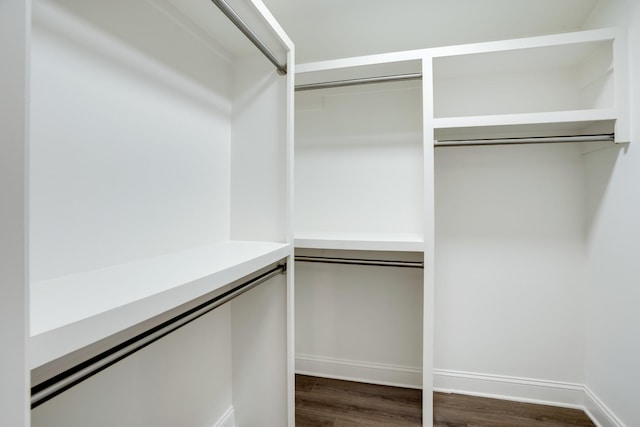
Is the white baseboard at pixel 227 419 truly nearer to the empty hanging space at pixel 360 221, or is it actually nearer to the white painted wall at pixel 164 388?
the white painted wall at pixel 164 388

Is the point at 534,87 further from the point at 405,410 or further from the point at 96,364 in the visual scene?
the point at 96,364

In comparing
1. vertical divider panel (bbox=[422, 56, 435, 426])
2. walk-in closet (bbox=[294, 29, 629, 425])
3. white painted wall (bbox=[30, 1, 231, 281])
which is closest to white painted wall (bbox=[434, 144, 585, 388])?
walk-in closet (bbox=[294, 29, 629, 425])

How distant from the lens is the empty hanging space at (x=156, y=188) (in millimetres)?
766

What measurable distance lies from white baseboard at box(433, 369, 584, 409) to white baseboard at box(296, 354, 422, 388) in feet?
0.55

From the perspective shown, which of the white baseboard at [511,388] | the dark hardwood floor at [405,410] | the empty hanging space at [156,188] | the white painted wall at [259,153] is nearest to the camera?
the empty hanging space at [156,188]

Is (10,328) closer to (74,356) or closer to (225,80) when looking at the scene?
(74,356)

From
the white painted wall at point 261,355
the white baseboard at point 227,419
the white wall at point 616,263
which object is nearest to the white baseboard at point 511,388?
the white wall at point 616,263

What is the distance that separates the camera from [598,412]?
1.65m

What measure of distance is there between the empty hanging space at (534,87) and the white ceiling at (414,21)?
23 centimetres

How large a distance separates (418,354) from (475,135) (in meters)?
1.44

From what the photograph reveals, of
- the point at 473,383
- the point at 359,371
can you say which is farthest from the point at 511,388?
the point at 359,371

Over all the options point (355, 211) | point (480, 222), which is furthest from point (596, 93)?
point (355, 211)

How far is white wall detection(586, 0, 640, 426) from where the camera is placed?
4.50 ft

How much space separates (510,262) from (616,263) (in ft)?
1.58
